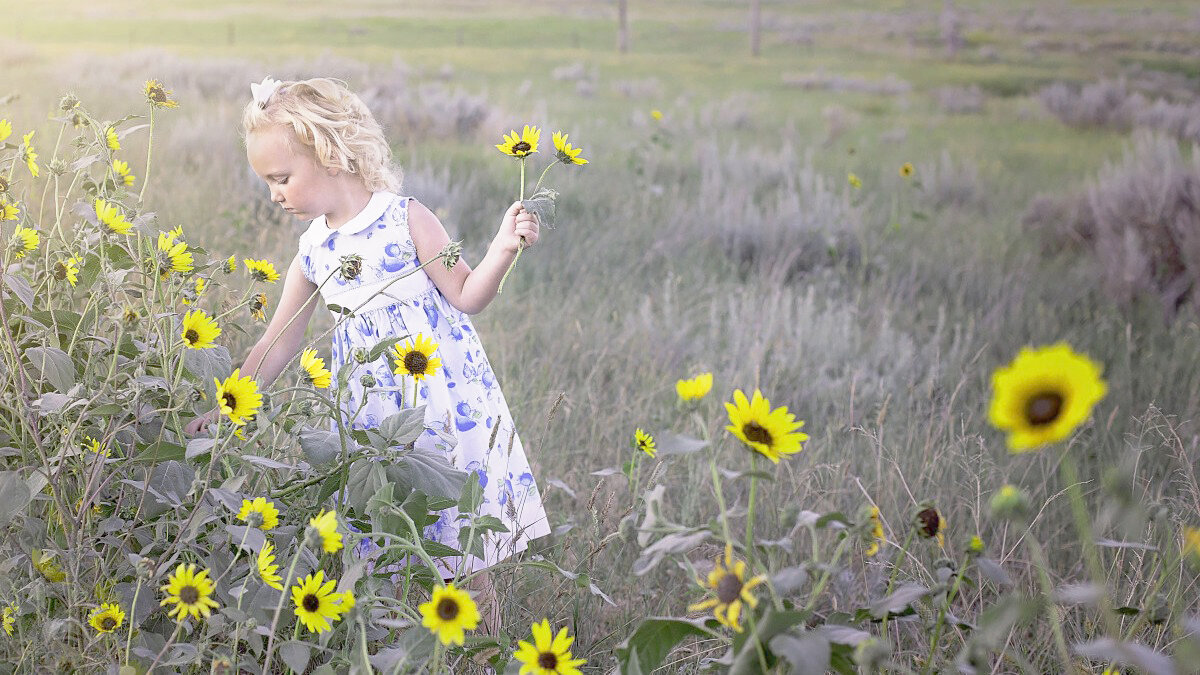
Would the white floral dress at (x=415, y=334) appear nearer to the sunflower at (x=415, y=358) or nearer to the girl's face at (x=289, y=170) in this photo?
the girl's face at (x=289, y=170)

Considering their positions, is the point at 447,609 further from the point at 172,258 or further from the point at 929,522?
the point at 172,258

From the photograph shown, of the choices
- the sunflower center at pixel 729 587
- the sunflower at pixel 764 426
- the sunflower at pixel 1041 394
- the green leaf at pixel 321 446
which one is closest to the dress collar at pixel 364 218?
the green leaf at pixel 321 446

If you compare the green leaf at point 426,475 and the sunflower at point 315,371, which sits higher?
the sunflower at point 315,371

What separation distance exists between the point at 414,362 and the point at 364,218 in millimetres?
687

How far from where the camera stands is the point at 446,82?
41.1ft

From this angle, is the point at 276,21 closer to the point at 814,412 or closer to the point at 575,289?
the point at 575,289

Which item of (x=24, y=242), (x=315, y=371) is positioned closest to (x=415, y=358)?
(x=315, y=371)

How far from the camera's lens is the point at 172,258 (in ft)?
5.10

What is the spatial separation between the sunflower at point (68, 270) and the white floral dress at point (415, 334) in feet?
1.84

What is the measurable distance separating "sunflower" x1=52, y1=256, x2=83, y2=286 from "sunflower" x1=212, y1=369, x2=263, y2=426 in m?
0.44

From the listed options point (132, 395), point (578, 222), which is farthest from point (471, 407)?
point (578, 222)

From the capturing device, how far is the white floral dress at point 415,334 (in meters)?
2.12

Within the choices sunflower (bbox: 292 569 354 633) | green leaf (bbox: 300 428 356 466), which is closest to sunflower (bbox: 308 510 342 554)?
sunflower (bbox: 292 569 354 633)

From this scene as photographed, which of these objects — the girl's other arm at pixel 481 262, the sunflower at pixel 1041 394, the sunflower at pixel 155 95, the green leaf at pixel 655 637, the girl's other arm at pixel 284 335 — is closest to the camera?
the sunflower at pixel 1041 394
